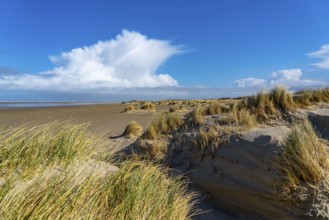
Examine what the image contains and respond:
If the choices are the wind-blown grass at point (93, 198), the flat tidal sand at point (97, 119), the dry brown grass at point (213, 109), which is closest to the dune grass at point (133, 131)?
the flat tidal sand at point (97, 119)

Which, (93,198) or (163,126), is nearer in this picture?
(93,198)

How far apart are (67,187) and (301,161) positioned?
13.3ft

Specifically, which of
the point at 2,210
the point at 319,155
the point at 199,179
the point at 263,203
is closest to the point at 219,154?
the point at 199,179

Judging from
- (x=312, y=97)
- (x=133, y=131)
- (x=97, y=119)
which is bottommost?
(x=97, y=119)

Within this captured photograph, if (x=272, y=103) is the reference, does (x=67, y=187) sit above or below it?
below

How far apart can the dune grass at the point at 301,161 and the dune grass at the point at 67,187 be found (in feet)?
6.90

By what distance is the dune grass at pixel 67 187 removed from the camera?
9.90 ft

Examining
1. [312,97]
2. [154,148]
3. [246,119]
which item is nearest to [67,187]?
[246,119]

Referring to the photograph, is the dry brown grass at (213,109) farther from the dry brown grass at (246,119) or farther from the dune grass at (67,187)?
the dune grass at (67,187)

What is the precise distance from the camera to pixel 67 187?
133 inches

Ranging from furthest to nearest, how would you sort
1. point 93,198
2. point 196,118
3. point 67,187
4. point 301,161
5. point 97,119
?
point 97,119 → point 196,118 → point 301,161 → point 93,198 → point 67,187

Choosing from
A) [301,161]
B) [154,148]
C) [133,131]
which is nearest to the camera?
[301,161]

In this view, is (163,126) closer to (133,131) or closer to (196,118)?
(196,118)

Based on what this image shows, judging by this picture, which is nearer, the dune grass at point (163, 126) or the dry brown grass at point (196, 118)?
the dry brown grass at point (196, 118)
